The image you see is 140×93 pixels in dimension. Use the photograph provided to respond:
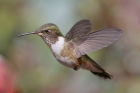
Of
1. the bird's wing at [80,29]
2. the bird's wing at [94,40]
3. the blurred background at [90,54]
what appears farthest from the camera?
the blurred background at [90,54]

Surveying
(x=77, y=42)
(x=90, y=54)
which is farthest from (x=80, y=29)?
(x=90, y=54)

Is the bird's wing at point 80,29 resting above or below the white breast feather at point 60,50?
above

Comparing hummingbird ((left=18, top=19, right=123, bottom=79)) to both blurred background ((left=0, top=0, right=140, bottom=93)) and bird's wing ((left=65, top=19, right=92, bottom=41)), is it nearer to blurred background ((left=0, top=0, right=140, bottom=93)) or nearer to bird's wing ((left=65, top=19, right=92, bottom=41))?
bird's wing ((left=65, top=19, right=92, bottom=41))

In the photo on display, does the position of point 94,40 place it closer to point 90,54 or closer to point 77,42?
point 77,42

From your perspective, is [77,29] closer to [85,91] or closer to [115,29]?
[115,29]

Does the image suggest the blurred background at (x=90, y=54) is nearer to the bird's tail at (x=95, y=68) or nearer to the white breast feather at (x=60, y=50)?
the bird's tail at (x=95, y=68)

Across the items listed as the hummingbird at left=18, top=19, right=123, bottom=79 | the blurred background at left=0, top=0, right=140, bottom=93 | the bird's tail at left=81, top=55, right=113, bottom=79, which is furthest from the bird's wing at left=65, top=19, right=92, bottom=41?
the blurred background at left=0, top=0, right=140, bottom=93

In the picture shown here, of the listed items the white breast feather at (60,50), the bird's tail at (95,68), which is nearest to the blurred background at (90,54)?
the bird's tail at (95,68)

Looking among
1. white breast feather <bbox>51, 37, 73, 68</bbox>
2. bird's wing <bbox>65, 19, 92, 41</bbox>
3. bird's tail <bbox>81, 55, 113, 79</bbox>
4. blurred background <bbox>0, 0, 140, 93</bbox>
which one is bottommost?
blurred background <bbox>0, 0, 140, 93</bbox>
